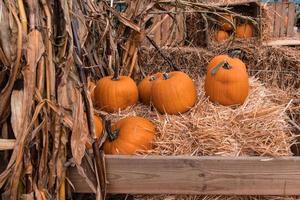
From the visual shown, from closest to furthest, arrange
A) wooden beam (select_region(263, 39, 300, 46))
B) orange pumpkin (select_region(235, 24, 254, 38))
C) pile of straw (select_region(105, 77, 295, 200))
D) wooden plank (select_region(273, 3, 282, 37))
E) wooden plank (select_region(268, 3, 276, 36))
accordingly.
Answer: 1. pile of straw (select_region(105, 77, 295, 200))
2. wooden beam (select_region(263, 39, 300, 46))
3. orange pumpkin (select_region(235, 24, 254, 38))
4. wooden plank (select_region(268, 3, 276, 36))
5. wooden plank (select_region(273, 3, 282, 37))

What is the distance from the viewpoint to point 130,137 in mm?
1875

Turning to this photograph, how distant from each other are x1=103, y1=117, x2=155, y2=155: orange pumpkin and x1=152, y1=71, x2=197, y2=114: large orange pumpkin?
0.15 meters

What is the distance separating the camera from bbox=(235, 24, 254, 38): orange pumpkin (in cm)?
534

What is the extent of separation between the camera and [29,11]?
1.45 m

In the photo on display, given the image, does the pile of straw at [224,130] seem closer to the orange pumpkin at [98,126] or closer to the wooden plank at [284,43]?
the orange pumpkin at [98,126]

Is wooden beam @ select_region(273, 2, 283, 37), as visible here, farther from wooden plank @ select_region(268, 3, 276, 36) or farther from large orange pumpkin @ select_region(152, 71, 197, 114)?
large orange pumpkin @ select_region(152, 71, 197, 114)

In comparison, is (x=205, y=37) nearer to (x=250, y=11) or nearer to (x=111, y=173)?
(x=250, y=11)

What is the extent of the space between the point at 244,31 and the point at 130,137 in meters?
3.88

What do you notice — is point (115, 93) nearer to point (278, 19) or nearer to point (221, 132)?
point (221, 132)

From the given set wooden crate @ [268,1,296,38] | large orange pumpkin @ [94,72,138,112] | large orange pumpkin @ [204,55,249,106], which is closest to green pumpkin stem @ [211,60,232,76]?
large orange pumpkin @ [204,55,249,106]

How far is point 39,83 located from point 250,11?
4561mm

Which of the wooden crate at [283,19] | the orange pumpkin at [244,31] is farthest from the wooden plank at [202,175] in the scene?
the wooden crate at [283,19]

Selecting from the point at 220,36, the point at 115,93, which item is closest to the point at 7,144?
the point at 115,93

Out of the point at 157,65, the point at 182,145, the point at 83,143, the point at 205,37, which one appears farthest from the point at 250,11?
the point at 83,143
